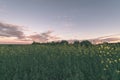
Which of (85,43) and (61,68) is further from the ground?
(85,43)

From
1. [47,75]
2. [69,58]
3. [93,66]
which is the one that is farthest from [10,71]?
[93,66]

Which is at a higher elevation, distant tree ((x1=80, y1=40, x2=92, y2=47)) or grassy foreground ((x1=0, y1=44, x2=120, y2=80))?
distant tree ((x1=80, y1=40, x2=92, y2=47))

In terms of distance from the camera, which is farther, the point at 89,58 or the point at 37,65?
the point at 89,58

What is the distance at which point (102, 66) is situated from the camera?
35.9 feet

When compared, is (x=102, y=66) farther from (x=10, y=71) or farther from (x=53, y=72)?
(x=10, y=71)

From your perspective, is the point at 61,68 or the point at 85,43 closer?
the point at 61,68

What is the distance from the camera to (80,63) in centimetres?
1146

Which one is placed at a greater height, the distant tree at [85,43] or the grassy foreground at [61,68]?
the distant tree at [85,43]

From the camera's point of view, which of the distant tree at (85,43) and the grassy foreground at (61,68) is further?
the distant tree at (85,43)

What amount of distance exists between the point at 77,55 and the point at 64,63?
5.96 ft

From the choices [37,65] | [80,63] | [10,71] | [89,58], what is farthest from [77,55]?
[10,71]

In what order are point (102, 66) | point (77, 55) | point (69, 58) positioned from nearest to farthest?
1. point (102, 66)
2. point (69, 58)
3. point (77, 55)

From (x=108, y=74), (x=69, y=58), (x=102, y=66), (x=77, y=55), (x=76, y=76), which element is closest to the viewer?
(x=76, y=76)

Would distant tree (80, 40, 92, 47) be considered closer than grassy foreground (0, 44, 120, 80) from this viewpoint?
No
